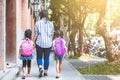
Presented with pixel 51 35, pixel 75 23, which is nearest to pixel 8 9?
pixel 51 35

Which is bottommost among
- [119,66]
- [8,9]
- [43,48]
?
[119,66]

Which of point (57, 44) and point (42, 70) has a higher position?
point (57, 44)

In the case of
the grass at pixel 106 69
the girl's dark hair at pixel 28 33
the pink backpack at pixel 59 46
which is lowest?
the grass at pixel 106 69

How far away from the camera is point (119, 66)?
55.7 feet

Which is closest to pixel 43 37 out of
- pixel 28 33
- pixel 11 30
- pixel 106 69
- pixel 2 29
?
pixel 28 33

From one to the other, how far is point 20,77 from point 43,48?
110cm

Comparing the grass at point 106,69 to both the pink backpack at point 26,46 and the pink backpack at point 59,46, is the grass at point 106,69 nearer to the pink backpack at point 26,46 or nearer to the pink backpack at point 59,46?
the pink backpack at point 59,46

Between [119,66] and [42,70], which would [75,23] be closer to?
[119,66]

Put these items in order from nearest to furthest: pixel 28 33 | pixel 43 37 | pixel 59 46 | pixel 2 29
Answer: pixel 28 33
pixel 43 37
pixel 59 46
pixel 2 29

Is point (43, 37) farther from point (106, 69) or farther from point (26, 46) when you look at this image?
point (106, 69)

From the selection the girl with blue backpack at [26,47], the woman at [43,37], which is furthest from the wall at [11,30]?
the girl with blue backpack at [26,47]

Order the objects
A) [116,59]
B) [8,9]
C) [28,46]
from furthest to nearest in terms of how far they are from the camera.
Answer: [116,59] → [8,9] → [28,46]

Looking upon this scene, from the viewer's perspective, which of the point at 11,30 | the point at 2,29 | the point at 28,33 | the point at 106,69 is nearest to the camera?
the point at 28,33

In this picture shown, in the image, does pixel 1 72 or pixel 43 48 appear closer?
pixel 43 48
